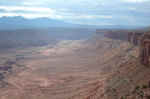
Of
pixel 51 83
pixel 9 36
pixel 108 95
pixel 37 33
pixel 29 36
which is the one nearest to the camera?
pixel 108 95

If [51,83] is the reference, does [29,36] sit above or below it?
above

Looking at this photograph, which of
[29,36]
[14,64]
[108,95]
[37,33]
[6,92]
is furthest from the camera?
[37,33]

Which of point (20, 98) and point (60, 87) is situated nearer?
point (20, 98)

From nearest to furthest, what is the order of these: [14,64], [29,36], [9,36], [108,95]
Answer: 1. [108,95]
2. [14,64]
3. [9,36]
4. [29,36]

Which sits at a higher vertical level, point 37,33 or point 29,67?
point 37,33

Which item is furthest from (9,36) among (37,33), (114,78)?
(114,78)

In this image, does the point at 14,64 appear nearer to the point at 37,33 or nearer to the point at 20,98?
the point at 20,98

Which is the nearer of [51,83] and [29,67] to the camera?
[51,83]

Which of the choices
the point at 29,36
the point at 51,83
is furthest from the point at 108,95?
the point at 29,36

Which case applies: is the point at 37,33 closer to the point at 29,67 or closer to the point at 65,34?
the point at 65,34
